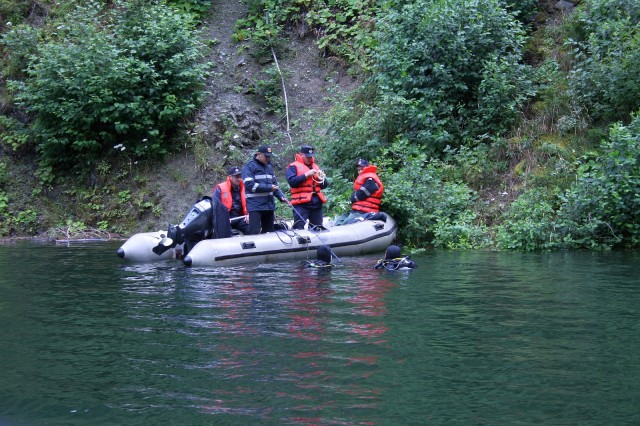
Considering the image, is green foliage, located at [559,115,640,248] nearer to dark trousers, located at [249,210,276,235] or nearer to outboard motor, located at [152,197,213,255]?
dark trousers, located at [249,210,276,235]

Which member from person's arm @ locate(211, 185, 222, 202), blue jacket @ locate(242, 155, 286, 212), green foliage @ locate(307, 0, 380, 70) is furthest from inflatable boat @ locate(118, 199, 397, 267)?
green foliage @ locate(307, 0, 380, 70)

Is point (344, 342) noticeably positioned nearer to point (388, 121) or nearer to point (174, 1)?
point (388, 121)

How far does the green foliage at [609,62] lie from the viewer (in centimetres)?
1380

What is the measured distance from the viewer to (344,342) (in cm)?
626

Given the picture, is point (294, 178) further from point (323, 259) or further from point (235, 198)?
point (323, 259)

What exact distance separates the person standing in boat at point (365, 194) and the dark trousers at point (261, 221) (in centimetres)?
163

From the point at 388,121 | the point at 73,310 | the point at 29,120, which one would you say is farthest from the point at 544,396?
the point at 29,120

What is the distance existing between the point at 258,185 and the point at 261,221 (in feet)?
2.73

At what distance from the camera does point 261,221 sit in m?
12.2

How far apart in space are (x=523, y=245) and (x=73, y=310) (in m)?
7.50

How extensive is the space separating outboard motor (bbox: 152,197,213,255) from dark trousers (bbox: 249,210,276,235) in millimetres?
624

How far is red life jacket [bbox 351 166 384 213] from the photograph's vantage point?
13.2 m

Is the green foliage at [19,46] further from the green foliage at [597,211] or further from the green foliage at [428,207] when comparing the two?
the green foliage at [597,211]

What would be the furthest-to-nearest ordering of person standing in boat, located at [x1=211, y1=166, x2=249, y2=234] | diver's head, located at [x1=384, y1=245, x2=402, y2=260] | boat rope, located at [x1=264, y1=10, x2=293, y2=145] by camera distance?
boat rope, located at [x1=264, y1=10, x2=293, y2=145], person standing in boat, located at [x1=211, y1=166, x2=249, y2=234], diver's head, located at [x1=384, y1=245, x2=402, y2=260]
